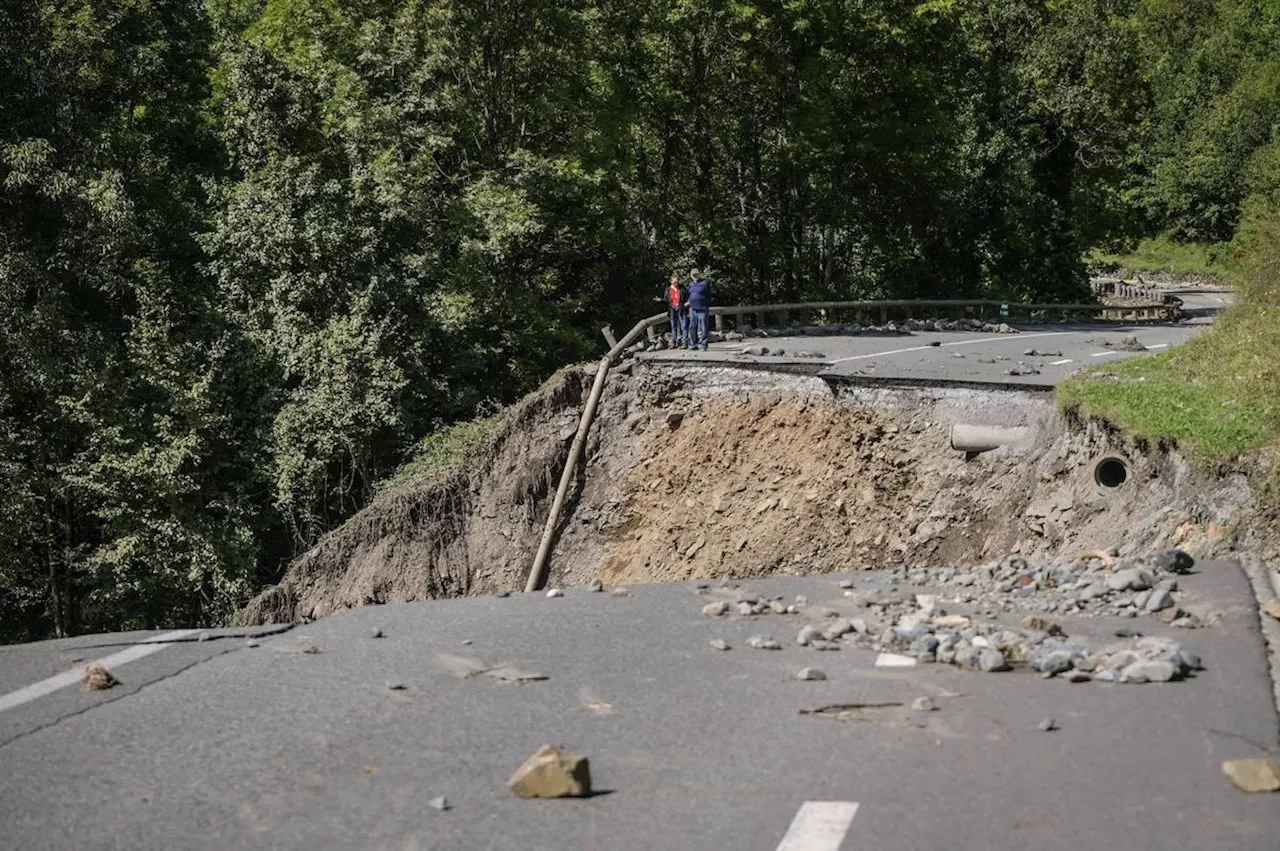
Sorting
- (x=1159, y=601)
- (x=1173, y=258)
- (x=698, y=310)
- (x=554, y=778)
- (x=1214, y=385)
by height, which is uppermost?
(x=698, y=310)

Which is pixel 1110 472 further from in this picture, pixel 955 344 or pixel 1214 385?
pixel 955 344

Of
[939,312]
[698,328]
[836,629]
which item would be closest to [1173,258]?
[939,312]

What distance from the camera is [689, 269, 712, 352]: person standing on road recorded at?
2702 cm

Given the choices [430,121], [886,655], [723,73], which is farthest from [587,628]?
[723,73]

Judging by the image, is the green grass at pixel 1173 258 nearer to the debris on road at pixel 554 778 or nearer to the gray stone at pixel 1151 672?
the gray stone at pixel 1151 672

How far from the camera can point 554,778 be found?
7.15 meters

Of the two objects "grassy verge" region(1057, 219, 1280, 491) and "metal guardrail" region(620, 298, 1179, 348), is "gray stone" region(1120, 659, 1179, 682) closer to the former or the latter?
"grassy verge" region(1057, 219, 1280, 491)

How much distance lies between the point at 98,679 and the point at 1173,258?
76.5m

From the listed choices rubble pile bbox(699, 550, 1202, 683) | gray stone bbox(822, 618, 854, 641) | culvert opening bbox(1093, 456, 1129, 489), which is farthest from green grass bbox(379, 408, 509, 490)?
gray stone bbox(822, 618, 854, 641)

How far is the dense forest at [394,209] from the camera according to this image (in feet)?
102

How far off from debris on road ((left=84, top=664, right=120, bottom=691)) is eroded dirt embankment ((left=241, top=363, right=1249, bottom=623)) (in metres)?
12.8

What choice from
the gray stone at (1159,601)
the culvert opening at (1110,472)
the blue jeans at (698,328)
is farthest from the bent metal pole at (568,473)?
the gray stone at (1159,601)

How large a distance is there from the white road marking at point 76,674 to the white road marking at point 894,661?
5222 millimetres

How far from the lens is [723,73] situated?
4119cm
